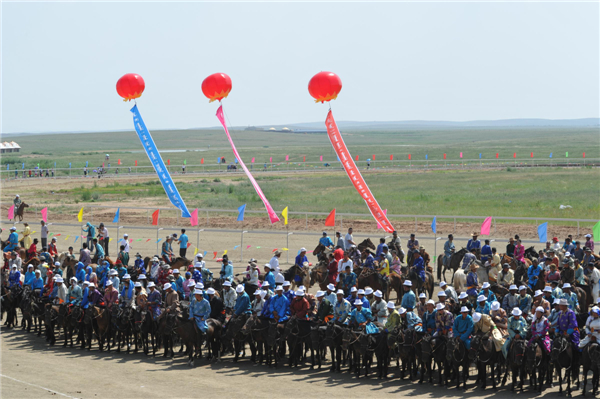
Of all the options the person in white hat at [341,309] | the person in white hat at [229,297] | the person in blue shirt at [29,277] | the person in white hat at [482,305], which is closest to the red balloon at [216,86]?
the person in blue shirt at [29,277]

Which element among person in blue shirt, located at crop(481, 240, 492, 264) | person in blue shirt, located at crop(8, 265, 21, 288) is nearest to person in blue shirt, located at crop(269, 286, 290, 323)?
person in blue shirt, located at crop(481, 240, 492, 264)

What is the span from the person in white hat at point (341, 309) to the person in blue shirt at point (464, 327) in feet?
7.08

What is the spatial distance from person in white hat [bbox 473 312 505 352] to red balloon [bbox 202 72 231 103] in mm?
12550

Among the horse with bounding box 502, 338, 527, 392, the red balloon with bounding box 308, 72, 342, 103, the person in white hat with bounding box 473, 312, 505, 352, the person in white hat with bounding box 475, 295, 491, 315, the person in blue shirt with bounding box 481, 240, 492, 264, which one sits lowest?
the horse with bounding box 502, 338, 527, 392

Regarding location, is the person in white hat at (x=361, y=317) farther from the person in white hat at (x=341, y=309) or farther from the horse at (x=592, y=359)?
the horse at (x=592, y=359)

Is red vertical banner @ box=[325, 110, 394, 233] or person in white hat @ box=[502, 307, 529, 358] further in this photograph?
red vertical banner @ box=[325, 110, 394, 233]

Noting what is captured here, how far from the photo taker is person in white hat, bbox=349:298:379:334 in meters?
13.8

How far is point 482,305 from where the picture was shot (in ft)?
43.3

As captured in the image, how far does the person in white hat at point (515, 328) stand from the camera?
1268 centimetres

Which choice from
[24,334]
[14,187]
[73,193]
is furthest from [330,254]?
[14,187]

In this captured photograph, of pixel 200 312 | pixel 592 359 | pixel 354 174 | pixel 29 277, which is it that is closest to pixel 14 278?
pixel 29 277

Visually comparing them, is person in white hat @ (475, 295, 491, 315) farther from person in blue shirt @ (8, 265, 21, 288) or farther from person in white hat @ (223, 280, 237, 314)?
person in blue shirt @ (8, 265, 21, 288)

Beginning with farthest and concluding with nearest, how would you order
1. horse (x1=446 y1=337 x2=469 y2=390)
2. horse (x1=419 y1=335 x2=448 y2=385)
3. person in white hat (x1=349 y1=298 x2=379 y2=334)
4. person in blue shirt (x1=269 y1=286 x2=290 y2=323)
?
person in blue shirt (x1=269 y1=286 x2=290 y2=323)
person in white hat (x1=349 y1=298 x2=379 y2=334)
horse (x1=419 y1=335 x2=448 y2=385)
horse (x1=446 y1=337 x2=469 y2=390)

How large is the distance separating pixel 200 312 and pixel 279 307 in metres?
1.60
